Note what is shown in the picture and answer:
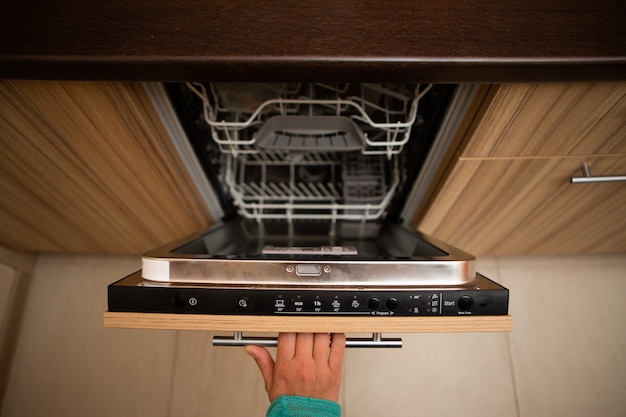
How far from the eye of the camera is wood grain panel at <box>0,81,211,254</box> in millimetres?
562

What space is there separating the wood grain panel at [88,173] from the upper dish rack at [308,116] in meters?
0.13

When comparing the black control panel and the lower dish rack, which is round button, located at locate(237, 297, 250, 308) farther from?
the lower dish rack

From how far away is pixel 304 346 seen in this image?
22.1 inches

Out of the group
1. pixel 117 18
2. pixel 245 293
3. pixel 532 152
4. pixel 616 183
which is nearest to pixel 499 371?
pixel 616 183

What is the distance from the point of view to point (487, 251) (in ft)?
3.41

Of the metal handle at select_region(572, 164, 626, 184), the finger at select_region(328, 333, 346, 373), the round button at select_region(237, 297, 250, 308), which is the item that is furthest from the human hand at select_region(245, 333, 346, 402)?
the metal handle at select_region(572, 164, 626, 184)

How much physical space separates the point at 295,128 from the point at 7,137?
477 mm

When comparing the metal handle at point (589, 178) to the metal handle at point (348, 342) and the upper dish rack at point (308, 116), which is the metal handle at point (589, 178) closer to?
the upper dish rack at point (308, 116)

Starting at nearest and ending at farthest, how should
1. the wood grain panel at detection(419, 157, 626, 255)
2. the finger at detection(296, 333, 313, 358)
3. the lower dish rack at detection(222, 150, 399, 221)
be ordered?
the finger at detection(296, 333, 313, 358) < the wood grain panel at detection(419, 157, 626, 255) < the lower dish rack at detection(222, 150, 399, 221)

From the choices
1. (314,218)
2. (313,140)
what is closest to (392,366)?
(314,218)

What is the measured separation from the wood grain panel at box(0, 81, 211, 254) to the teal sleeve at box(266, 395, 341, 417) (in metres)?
0.48

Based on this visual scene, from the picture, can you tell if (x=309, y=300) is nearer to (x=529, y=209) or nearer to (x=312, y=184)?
(x=312, y=184)

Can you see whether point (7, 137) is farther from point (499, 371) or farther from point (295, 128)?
point (499, 371)

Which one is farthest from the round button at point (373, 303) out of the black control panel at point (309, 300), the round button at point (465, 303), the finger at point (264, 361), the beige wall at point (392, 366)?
the beige wall at point (392, 366)
